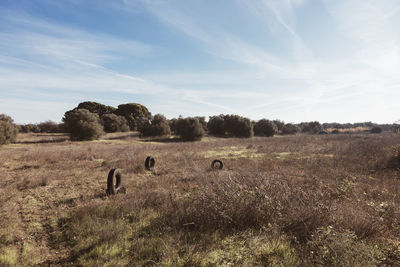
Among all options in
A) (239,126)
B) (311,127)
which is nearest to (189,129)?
(239,126)

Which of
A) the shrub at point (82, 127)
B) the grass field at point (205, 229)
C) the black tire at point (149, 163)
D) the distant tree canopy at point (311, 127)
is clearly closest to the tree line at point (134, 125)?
the shrub at point (82, 127)

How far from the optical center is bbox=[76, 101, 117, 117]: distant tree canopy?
51353 mm

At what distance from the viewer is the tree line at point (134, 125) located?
27422mm

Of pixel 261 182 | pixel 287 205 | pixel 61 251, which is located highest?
pixel 261 182

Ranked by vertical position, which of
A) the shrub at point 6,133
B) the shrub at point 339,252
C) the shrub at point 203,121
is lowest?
the shrub at point 339,252

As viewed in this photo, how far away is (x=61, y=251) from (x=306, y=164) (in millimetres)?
12633

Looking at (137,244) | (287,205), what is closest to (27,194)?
(137,244)

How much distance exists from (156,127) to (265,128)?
32745 mm

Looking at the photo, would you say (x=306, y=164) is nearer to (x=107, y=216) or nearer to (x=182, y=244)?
(x=182, y=244)

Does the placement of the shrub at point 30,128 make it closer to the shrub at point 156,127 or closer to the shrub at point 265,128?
the shrub at point 156,127

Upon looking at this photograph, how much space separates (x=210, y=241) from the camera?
3.75 meters

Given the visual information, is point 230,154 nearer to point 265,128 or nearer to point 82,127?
point 82,127

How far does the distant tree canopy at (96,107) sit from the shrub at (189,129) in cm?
2963

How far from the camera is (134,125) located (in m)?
49.7
